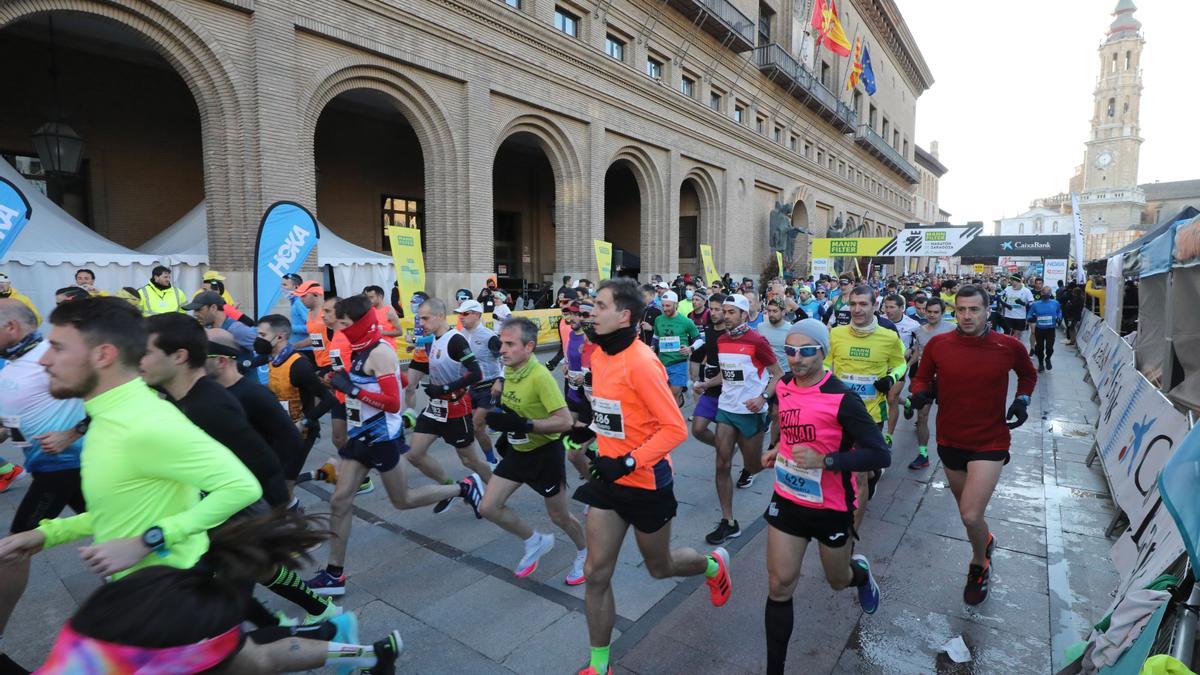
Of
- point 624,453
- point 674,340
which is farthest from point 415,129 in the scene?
point 624,453

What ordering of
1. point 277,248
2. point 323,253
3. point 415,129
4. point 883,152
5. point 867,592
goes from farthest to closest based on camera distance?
point 883,152
point 415,129
point 323,253
point 277,248
point 867,592

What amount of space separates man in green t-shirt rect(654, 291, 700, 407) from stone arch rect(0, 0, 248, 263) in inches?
373

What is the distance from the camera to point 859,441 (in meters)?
3.07

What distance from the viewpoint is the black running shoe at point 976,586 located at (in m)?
3.89

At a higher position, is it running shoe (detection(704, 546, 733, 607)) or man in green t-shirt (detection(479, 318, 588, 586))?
man in green t-shirt (detection(479, 318, 588, 586))

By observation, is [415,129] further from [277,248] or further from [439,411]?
[439,411]

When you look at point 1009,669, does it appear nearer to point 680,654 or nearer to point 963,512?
point 963,512

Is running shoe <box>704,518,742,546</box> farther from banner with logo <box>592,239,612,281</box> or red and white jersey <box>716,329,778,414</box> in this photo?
banner with logo <box>592,239,612,281</box>

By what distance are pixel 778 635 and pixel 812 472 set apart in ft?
2.69

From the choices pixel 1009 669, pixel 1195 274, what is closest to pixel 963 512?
pixel 1009 669

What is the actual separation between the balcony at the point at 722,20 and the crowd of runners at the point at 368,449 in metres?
22.0

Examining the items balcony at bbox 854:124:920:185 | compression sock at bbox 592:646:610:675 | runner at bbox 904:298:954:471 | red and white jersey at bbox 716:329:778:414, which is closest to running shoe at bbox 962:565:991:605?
red and white jersey at bbox 716:329:778:414

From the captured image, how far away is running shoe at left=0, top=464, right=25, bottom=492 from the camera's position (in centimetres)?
576

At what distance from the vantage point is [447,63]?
51.0ft
